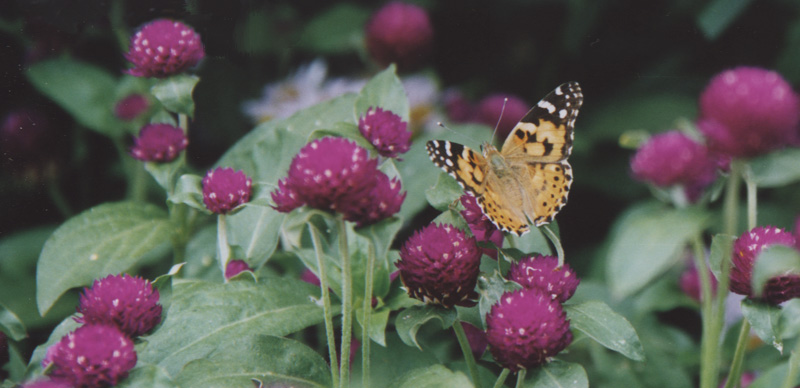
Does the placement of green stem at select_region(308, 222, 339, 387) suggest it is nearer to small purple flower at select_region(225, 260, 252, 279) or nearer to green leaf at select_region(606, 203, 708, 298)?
small purple flower at select_region(225, 260, 252, 279)

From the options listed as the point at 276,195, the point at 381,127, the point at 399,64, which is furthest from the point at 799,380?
the point at 399,64

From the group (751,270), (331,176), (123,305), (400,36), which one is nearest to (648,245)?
(751,270)

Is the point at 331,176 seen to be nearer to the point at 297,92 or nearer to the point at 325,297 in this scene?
the point at 325,297

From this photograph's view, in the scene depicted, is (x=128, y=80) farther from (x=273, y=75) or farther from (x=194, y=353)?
(x=194, y=353)

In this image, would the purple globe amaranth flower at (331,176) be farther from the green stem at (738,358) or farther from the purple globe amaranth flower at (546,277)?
the green stem at (738,358)

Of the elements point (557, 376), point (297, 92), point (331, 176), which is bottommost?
point (297, 92)

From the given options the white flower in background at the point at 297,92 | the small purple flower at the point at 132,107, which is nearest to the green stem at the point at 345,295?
the small purple flower at the point at 132,107
